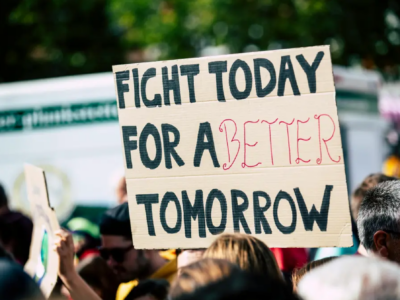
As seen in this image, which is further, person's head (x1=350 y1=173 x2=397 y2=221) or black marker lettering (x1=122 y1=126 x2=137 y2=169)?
person's head (x1=350 y1=173 x2=397 y2=221)

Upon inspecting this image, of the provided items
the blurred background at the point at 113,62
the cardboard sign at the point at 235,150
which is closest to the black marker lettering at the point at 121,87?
the cardboard sign at the point at 235,150

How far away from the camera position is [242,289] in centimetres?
160

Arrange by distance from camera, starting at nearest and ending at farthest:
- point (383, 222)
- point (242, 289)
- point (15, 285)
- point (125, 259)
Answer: point (242, 289)
point (15, 285)
point (383, 222)
point (125, 259)

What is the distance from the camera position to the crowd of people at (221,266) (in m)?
1.69

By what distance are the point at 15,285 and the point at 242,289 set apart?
0.67m

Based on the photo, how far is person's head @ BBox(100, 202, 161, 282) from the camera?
3.69m

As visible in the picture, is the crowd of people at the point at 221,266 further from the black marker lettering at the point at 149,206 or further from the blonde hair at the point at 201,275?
the black marker lettering at the point at 149,206

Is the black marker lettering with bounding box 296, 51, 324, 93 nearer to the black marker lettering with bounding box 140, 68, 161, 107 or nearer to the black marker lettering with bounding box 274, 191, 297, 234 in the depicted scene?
the black marker lettering with bounding box 274, 191, 297, 234

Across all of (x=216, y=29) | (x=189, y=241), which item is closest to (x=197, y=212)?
(x=189, y=241)

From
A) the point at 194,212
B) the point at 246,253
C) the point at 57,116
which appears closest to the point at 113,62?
the point at 57,116

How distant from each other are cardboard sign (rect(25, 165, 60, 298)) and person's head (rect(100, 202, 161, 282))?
39cm

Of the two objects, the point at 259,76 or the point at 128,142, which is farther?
the point at 128,142

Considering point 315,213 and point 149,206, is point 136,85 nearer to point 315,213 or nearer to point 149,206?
point 149,206

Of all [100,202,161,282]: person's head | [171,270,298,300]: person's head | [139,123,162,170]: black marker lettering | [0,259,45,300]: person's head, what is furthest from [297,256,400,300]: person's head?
[100,202,161,282]: person's head
